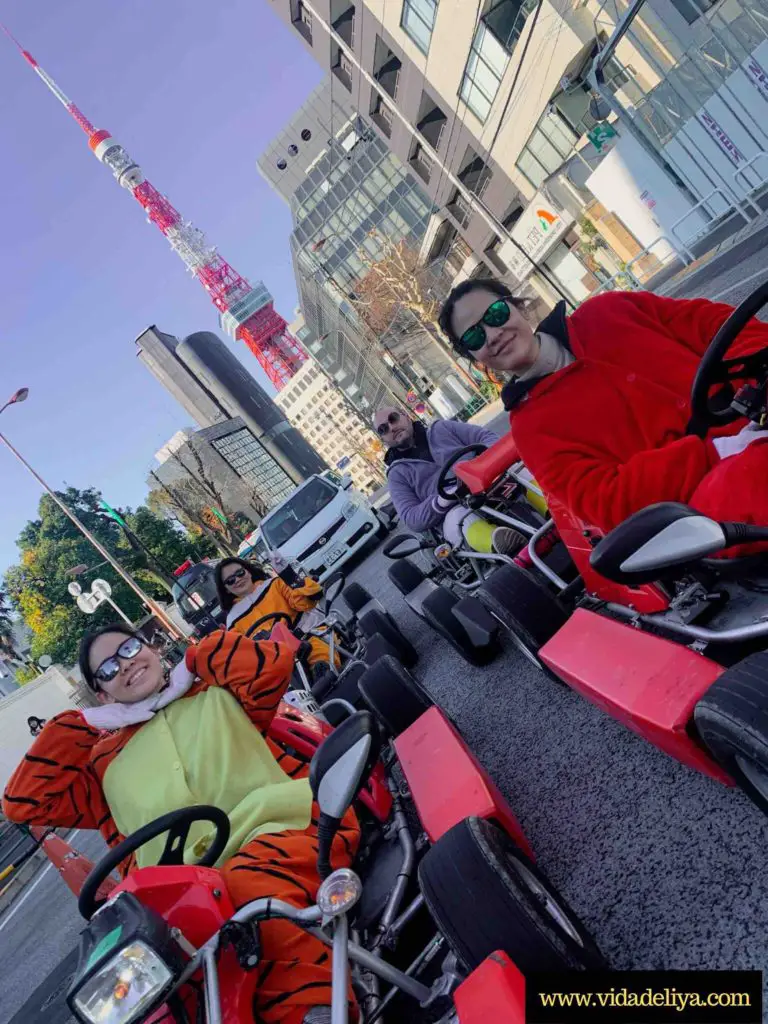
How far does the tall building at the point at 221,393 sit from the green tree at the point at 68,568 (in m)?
30.9

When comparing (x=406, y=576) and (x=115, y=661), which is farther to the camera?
(x=406, y=576)

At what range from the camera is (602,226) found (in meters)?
19.8

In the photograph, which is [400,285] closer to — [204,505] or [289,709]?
[204,505]

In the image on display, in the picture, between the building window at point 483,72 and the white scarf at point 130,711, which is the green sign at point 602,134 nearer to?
the building window at point 483,72

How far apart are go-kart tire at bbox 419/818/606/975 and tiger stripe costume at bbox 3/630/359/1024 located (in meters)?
0.33

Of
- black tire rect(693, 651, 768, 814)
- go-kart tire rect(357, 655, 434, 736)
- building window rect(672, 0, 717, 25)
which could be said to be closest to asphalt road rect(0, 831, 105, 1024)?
go-kart tire rect(357, 655, 434, 736)

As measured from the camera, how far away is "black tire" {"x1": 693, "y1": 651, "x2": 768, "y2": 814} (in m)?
1.12

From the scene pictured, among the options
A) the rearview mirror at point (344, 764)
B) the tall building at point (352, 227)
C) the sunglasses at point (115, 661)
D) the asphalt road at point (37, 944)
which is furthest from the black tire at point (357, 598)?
the tall building at point (352, 227)

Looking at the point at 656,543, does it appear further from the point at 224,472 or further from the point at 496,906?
the point at 224,472

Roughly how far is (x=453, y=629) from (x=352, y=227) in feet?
181

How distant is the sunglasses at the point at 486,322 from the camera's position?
2.29 m

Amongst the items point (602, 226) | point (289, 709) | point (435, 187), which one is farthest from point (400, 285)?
point (289, 709)

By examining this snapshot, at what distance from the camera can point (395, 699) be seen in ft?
9.23

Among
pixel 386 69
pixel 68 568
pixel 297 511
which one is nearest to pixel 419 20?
pixel 386 69
